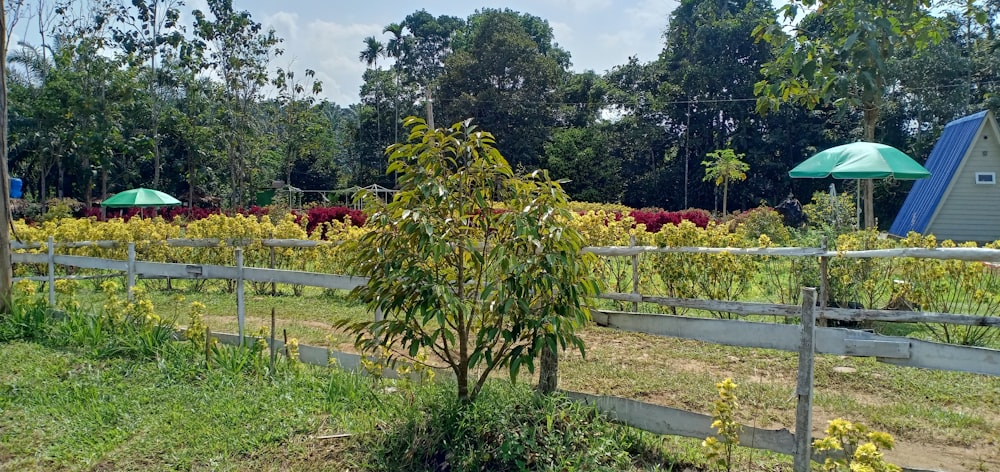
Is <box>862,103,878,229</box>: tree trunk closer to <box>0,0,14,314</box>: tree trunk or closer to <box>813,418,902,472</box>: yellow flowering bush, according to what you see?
<box>813,418,902,472</box>: yellow flowering bush

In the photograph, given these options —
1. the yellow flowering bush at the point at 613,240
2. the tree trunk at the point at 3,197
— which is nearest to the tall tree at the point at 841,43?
the yellow flowering bush at the point at 613,240

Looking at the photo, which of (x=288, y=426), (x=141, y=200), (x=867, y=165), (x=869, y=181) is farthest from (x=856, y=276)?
(x=141, y=200)

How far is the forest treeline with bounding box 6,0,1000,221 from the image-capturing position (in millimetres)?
24484

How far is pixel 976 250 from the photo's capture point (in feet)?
15.4

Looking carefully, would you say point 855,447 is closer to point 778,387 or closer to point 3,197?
point 778,387

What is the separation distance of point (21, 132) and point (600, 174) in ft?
79.9

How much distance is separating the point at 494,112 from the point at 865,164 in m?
27.5

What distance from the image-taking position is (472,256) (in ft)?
11.8

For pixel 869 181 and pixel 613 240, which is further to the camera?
pixel 869 181

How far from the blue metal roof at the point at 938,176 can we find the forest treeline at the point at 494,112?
489 cm

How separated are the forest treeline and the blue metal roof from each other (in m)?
4.89

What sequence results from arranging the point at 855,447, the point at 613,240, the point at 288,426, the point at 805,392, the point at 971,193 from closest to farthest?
A: 1. the point at 855,447
2. the point at 805,392
3. the point at 288,426
4. the point at 613,240
5. the point at 971,193

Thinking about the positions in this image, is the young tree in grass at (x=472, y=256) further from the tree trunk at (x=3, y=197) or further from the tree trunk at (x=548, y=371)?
the tree trunk at (x=3, y=197)

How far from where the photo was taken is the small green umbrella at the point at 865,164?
9352mm
